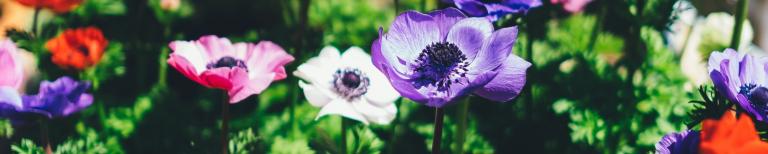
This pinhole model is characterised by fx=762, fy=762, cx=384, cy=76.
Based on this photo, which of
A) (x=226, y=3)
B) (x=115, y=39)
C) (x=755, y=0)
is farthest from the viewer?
(x=226, y=3)

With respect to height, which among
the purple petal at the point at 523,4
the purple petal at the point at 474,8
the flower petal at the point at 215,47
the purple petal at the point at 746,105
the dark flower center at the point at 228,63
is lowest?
the dark flower center at the point at 228,63

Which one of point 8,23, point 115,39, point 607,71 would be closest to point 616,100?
point 607,71

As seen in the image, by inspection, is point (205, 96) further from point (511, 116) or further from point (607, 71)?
point (607, 71)

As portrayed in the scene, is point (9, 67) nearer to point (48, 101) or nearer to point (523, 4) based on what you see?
point (48, 101)

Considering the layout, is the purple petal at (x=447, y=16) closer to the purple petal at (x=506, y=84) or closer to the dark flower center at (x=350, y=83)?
the purple petal at (x=506, y=84)

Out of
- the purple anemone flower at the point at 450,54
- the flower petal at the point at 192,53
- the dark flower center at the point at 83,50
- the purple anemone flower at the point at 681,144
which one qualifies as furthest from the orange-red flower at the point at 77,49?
the purple anemone flower at the point at 681,144

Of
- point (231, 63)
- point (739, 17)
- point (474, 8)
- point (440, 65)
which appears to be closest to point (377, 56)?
point (440, 65)
